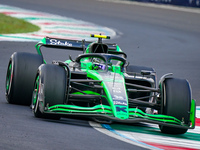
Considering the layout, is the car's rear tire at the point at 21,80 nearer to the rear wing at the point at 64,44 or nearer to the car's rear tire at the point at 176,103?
the rear wing at the point at 64,44

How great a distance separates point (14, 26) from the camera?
22328mm

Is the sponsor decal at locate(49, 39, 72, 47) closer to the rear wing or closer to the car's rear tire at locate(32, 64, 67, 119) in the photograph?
the rear wing

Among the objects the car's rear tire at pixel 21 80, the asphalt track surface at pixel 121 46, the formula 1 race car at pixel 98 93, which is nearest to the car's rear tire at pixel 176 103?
the formula 1 race car at pixel 98 93

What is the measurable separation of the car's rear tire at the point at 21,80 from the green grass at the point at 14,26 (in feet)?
36.9

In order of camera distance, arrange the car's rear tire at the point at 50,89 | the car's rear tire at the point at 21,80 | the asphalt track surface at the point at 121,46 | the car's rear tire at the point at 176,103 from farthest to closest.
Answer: the car's rear tire at the point at 21,80 < the car's rear tire at the point at 176,103 < the car's rear tire at the point at 50,89 < the asphalt track surface at the point at 121,46

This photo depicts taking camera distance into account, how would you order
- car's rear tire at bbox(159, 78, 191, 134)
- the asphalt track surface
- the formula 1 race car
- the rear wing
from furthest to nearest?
the rear wing → car's rear tire at bbox(159, 78, 191, 134) → the formula 1 race car → the asphalt track surface

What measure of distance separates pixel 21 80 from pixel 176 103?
8.58 ft

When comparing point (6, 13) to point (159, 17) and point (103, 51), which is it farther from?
point (103, 51)

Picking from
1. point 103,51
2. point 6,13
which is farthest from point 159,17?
point 103,51

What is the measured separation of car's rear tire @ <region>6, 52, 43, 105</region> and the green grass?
11.3 m

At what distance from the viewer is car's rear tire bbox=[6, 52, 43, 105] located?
31.0 feet

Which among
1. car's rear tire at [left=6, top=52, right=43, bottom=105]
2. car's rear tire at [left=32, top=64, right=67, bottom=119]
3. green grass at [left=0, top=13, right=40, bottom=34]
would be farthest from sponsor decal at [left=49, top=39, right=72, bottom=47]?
green grass at [left=0, top=13, right=40, bottom=34]

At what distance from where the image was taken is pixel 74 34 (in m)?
21.1

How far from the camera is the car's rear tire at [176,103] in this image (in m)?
A: 8.43
